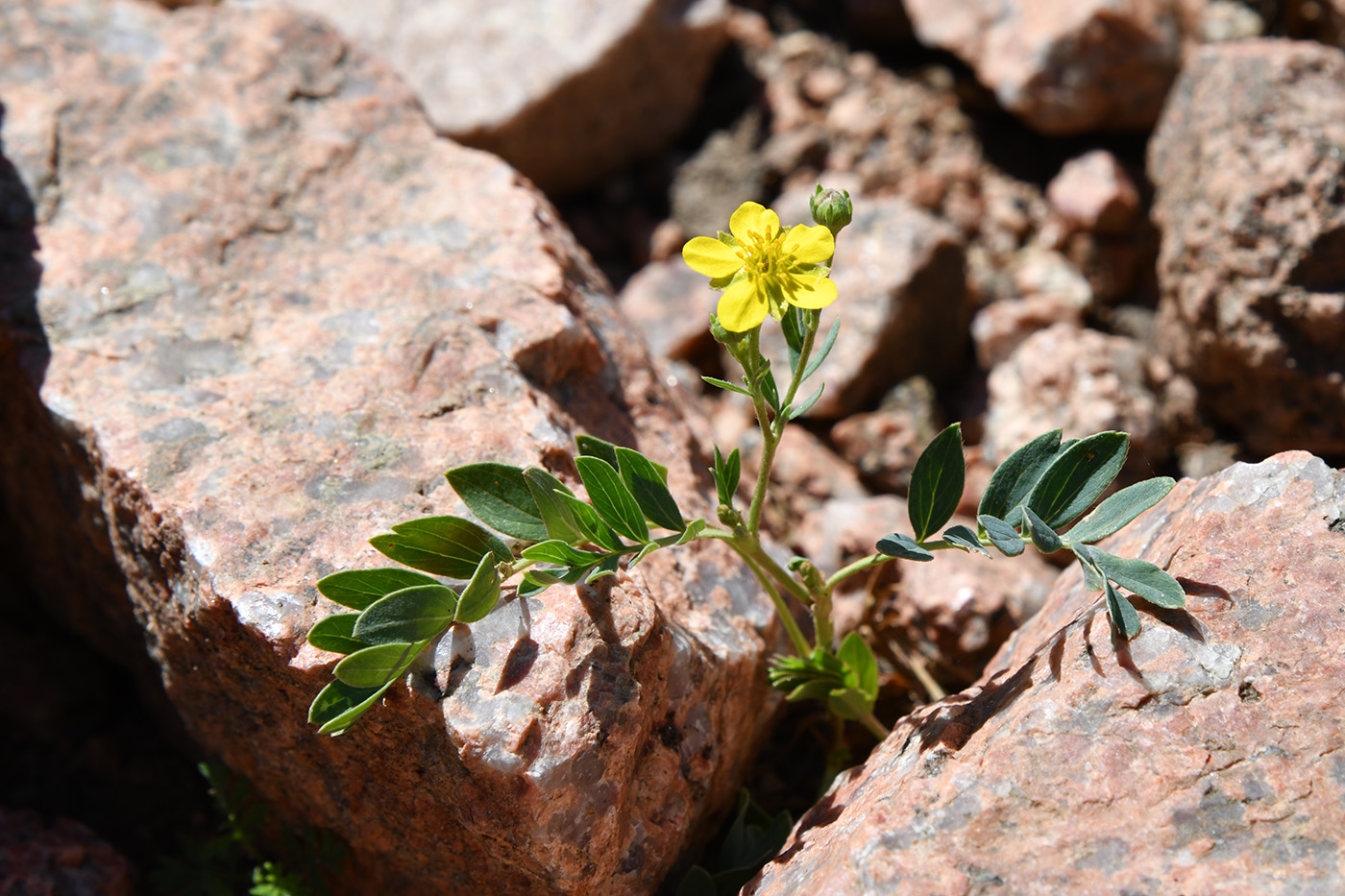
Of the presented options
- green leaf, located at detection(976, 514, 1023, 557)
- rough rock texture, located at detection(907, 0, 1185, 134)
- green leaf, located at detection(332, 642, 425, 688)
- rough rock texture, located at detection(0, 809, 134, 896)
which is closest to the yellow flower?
green leaf, located at detection(976, 514, 1023, 557)

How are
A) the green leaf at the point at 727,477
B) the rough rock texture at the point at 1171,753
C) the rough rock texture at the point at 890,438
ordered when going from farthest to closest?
1. the rough rock texture at the point at 890,438
2. the green leaf at the point at 727,477
3. the rough rock texture at the point at 1171,753

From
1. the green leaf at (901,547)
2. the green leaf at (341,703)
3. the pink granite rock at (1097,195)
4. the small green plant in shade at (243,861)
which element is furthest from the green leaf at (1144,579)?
the pink granite rock at (1097,195)

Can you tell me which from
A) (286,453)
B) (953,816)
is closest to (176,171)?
(286,453)

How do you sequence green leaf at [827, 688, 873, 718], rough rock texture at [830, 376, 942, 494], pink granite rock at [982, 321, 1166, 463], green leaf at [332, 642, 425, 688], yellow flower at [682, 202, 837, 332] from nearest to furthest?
green leaf at [332, 642, 425, 688] < yellow flower at [682, 202, 837, 332] < green leaf at [827, 688, 873, 718] < pink granite rock at [982, 321, 1166, 463] < rough rock texture at [830, 376, 942, 494]

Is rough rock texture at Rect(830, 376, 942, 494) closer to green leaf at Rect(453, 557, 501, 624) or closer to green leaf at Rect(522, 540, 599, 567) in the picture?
green leaf at Rect(522, 540, 599, 567)

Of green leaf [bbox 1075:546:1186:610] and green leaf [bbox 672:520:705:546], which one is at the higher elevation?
green leaf [bbox 672:520:705:546]

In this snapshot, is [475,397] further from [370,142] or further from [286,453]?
[370,142]

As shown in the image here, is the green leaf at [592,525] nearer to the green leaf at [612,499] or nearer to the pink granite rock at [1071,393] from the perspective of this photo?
the green leaf at [612,499]

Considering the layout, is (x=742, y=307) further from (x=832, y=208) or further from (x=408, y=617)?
(x=408, y=617)
